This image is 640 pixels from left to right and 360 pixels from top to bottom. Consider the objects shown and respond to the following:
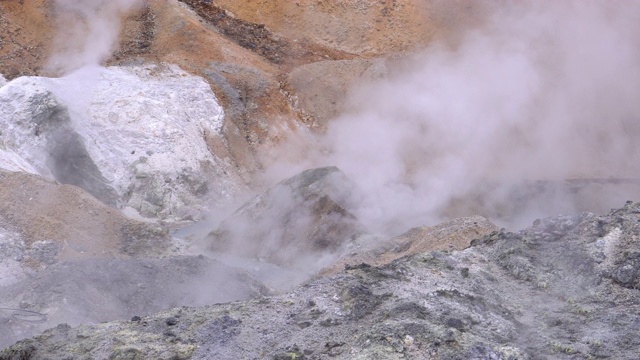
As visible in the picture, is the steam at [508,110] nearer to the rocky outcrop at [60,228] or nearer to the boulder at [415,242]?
the boulder at [415,242]

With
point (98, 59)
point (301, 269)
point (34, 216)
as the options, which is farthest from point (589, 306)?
point (98, 59)

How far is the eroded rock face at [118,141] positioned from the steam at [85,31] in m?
2.16

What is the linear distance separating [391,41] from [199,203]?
11019 millimetres

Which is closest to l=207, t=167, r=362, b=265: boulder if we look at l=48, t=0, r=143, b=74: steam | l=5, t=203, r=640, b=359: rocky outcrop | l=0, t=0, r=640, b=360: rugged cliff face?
l=0, t=0, r=640, b=360: rugged cliff face

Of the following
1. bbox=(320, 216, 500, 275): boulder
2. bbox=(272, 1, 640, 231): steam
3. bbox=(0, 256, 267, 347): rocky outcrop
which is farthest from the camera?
bbox=(272, 1, 640, 231): steam

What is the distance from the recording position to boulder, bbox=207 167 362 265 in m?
17.5

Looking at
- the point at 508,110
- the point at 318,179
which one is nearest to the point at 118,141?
the point at 318,179

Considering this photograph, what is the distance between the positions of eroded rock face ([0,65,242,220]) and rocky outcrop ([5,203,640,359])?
12.6 metres

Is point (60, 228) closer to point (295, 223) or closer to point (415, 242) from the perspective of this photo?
point (295, 223)

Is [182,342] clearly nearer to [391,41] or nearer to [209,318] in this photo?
[209,318]

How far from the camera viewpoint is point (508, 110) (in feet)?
84.1

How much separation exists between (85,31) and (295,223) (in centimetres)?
1278

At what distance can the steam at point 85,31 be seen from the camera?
25.9 m

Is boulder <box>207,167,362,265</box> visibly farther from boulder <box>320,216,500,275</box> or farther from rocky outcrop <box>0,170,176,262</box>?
rocky outcrop <box>0,170,176,262</box>
